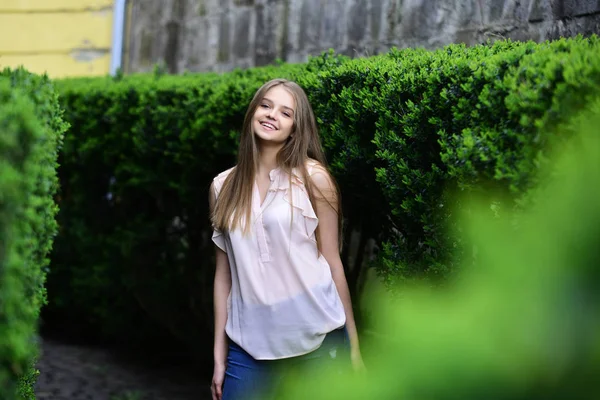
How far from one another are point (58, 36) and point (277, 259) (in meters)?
7.16

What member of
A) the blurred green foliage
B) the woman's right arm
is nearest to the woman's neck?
the woman's right arm

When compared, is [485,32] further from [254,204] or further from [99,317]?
[99,317]

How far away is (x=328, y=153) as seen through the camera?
3.96 meters

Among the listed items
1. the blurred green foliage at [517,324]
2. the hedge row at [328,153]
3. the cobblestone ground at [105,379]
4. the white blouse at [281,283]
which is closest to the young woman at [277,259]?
the white blouse at [281,283]

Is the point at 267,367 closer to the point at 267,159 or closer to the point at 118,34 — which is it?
the point at 267,159

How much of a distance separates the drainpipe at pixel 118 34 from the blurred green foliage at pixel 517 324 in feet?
28.6

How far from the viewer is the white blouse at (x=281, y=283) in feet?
10.7

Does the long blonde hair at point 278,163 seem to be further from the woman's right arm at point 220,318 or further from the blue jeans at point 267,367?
the blue jeans at point 267,367

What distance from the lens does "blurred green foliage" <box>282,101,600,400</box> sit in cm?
103

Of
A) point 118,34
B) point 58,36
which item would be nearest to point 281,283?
point 118,34

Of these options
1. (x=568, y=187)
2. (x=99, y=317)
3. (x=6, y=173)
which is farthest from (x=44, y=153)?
(x=99, y=317)

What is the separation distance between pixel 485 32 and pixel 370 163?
1.81 metres

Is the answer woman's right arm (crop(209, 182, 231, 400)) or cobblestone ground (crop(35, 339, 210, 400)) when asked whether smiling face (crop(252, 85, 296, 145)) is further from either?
cobblestone ground (crop(35, 339, 210, 400))

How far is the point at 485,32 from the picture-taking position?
514 centimetres
